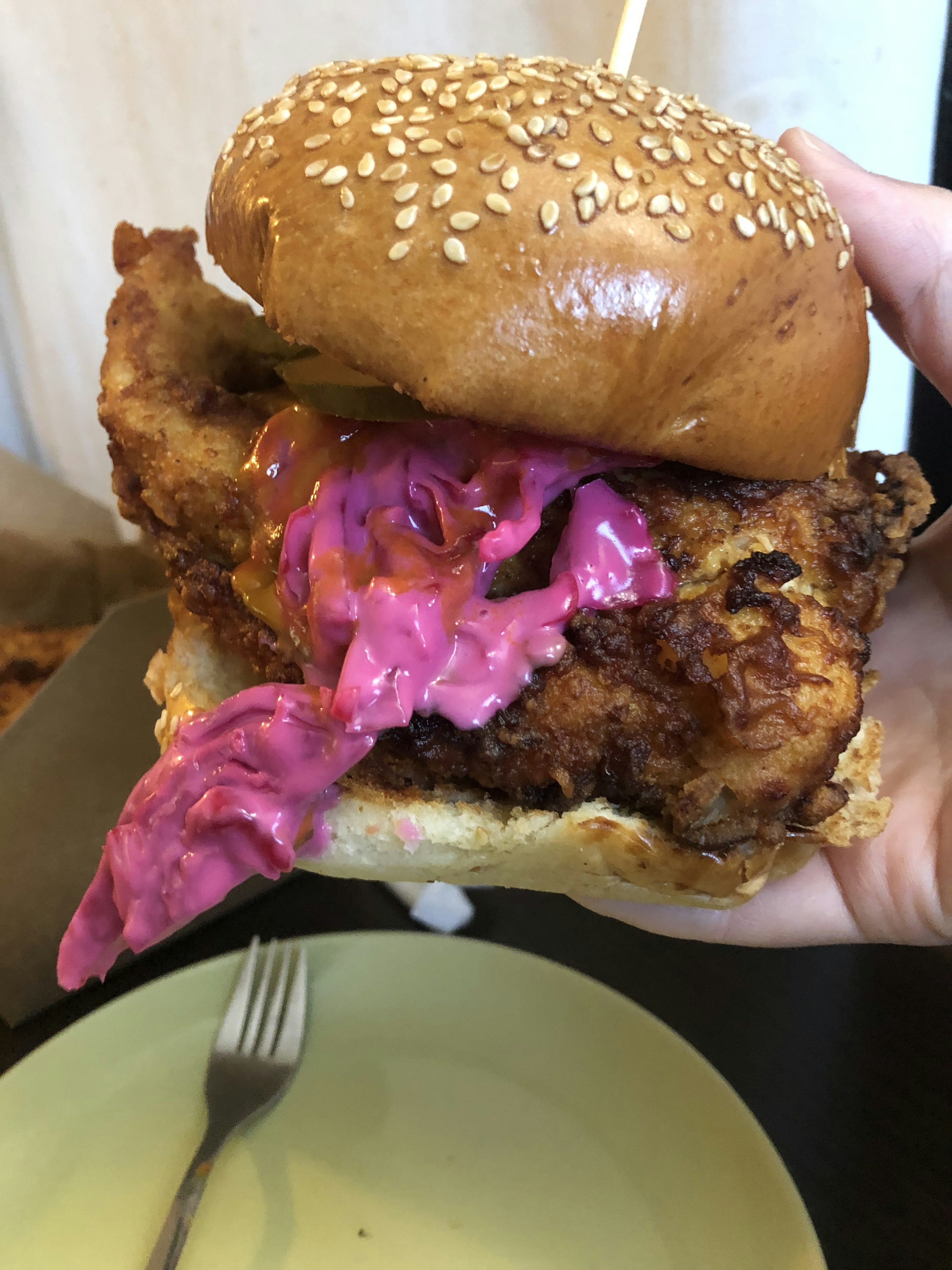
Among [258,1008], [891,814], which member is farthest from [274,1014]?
[891,814]

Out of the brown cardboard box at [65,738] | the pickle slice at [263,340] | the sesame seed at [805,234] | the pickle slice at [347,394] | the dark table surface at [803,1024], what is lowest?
the dark table surface at [803,1024]

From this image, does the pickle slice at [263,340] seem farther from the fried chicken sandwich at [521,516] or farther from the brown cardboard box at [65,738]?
the brown cardboard box at [65,738]

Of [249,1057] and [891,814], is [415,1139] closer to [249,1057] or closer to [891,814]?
[249,1057]

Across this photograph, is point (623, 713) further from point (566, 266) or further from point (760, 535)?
point (566, 266)

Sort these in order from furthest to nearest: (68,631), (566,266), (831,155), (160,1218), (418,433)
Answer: (68,631) → (831,155) → (160,1218) → (418,433) → (566,266)

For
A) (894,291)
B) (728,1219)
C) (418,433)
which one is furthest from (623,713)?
(894,291)

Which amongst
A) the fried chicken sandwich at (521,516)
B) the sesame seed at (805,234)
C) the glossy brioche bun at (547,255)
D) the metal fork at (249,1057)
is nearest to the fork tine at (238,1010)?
the metal fork at (249,1057)
